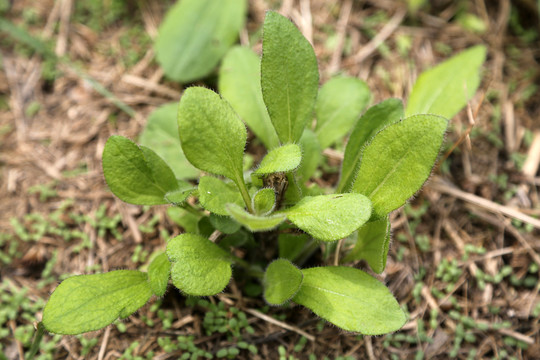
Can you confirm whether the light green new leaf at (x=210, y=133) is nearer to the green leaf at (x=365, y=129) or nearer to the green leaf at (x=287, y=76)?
the green leaf at (x=287, y=76)

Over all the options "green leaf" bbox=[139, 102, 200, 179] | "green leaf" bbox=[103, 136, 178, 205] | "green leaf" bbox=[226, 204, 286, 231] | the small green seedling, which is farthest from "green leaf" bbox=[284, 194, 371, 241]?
"green leaf" bbox=[139, 102, 200, 179]

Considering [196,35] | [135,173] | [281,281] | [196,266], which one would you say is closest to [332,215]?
[281,281]

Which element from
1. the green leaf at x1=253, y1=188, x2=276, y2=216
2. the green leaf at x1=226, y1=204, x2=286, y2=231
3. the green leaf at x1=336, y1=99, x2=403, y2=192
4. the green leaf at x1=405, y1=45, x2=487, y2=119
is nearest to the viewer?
the green leaf at x1=226, y1=204, x2=286, y2=231

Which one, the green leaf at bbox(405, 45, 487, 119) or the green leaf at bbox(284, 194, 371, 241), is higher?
the green leaf at bbox(405, 45, 487, 119)

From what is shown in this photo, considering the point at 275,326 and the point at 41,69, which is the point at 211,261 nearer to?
the point at 275,326

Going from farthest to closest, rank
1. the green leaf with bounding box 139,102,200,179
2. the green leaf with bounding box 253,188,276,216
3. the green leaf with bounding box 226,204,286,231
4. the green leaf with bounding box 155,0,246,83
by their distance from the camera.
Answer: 1. the green leaf with bounding box 155,0,246,83
2. the green leaf with bounding box 139,102,200,179
3. the green leaf with bounding box 253,188,276,216
4. the green leaf with bounding box 226,204,286,231

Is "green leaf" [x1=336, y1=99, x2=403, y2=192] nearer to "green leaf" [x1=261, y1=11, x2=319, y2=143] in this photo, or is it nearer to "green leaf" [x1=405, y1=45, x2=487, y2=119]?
"green leaf" [x1=261, y1=11, x2=319, y2=143]

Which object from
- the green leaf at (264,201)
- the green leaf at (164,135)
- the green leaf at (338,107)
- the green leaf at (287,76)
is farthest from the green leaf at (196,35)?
the green leaf at (264,201)

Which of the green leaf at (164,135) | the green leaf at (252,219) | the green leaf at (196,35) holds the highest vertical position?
the green leaf at (196,35)
